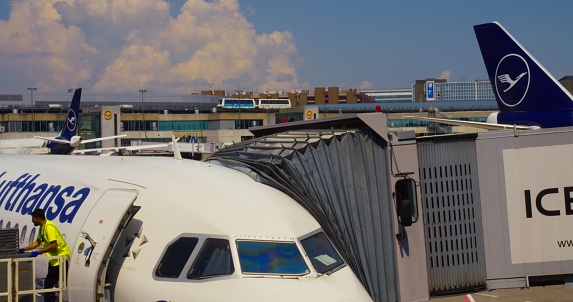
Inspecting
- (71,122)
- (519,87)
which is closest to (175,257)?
(519,87)

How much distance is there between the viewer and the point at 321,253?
12039 mm

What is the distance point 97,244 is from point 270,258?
3037 millimetres

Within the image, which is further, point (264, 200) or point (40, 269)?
point (40, 269)

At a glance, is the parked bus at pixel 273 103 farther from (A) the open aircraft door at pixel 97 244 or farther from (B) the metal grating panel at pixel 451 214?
(A) the open aircraft door at pixel 97 244

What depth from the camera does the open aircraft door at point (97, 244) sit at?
12211 millimetres

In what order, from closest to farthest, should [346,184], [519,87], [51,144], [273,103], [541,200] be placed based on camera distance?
[346,184] → [541,200] → [519,87] → [51,144] → [273,103]

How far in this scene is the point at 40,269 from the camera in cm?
1427

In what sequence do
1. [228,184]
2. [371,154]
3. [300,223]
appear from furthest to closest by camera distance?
1. [371,154]
2. [228,184]
3. [300,223]

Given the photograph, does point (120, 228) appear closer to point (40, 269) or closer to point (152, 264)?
point (152, 264)

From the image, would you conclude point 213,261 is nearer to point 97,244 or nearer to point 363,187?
point 97,244

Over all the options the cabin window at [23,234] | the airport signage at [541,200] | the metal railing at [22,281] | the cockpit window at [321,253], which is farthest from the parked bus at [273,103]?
the cockpit window at [321,253]

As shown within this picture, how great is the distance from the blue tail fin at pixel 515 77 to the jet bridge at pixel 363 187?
21899 millimetres

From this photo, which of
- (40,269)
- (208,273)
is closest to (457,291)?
(208,273)

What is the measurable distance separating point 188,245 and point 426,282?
20.7ft
